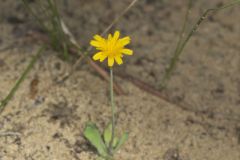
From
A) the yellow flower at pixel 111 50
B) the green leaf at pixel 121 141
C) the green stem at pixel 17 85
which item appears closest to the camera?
the yellow flower at pixel 111 50

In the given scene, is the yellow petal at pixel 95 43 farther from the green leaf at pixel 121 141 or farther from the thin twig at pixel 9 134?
the thin twig at pixel 9 134

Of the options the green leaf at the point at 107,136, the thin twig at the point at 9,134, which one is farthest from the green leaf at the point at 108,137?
the thin twig at the point at 9,134

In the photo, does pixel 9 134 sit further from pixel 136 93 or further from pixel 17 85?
pixel 136 93

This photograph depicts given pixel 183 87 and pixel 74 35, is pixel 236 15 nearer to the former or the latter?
pixel 183 87

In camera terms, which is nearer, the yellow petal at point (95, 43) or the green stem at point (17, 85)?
the yellow petal at point (95, 43)

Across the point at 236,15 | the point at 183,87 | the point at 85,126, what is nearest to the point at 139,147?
the point at 85,126

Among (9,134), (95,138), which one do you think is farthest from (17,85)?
(95,138)

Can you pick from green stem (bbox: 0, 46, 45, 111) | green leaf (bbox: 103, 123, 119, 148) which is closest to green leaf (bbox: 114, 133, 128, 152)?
green leaf (bbox: 103, 123, 119, 148)
